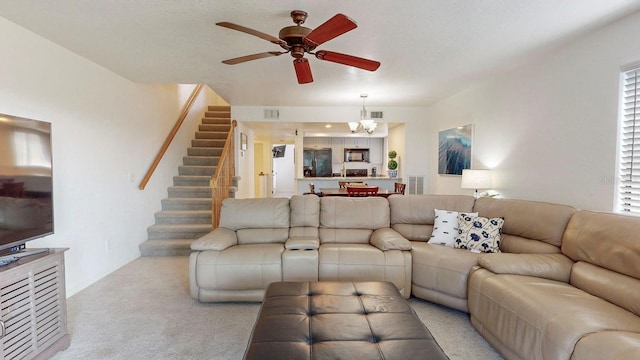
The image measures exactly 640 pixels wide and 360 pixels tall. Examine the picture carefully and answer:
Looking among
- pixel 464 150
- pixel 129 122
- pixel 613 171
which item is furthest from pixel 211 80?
pixel 613 171

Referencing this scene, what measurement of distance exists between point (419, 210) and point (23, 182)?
3.50 metres

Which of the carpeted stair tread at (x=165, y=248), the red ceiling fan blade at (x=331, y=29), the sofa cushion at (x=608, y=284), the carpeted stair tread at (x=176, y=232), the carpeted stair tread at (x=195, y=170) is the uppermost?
the red ceiling fan blade at (x=331, y=29)

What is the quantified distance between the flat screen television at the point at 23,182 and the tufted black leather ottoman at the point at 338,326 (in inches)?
67.0

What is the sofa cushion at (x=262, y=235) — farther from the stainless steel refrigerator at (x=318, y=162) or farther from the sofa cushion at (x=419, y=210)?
the stainless steel refrigerator at (x=318, y=162)

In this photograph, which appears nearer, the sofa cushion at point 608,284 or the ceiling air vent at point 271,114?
the sofa cushion at point 608,284

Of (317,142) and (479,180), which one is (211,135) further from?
(479,180)

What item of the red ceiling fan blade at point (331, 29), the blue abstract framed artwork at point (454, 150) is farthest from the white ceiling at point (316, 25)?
the blue abstract framed artwork at point (454, 150)

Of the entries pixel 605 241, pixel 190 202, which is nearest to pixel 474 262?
pixel 605 241

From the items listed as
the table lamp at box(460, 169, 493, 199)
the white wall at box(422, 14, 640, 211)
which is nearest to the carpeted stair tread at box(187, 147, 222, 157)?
the table lamp at box(460, 169, 493, 199)

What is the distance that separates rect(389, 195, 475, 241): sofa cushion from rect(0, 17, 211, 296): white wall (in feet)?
11.5

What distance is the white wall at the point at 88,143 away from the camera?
104 inches

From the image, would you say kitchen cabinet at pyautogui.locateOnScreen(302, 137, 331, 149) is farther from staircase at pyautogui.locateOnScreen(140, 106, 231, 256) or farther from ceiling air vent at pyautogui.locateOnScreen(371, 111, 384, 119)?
ceiling air vent at pyautogui.locateOnScreen(371, 111, 384, 119)

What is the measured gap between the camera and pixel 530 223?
9.01 ft

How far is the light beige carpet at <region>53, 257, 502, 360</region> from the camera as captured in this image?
6.99ft
